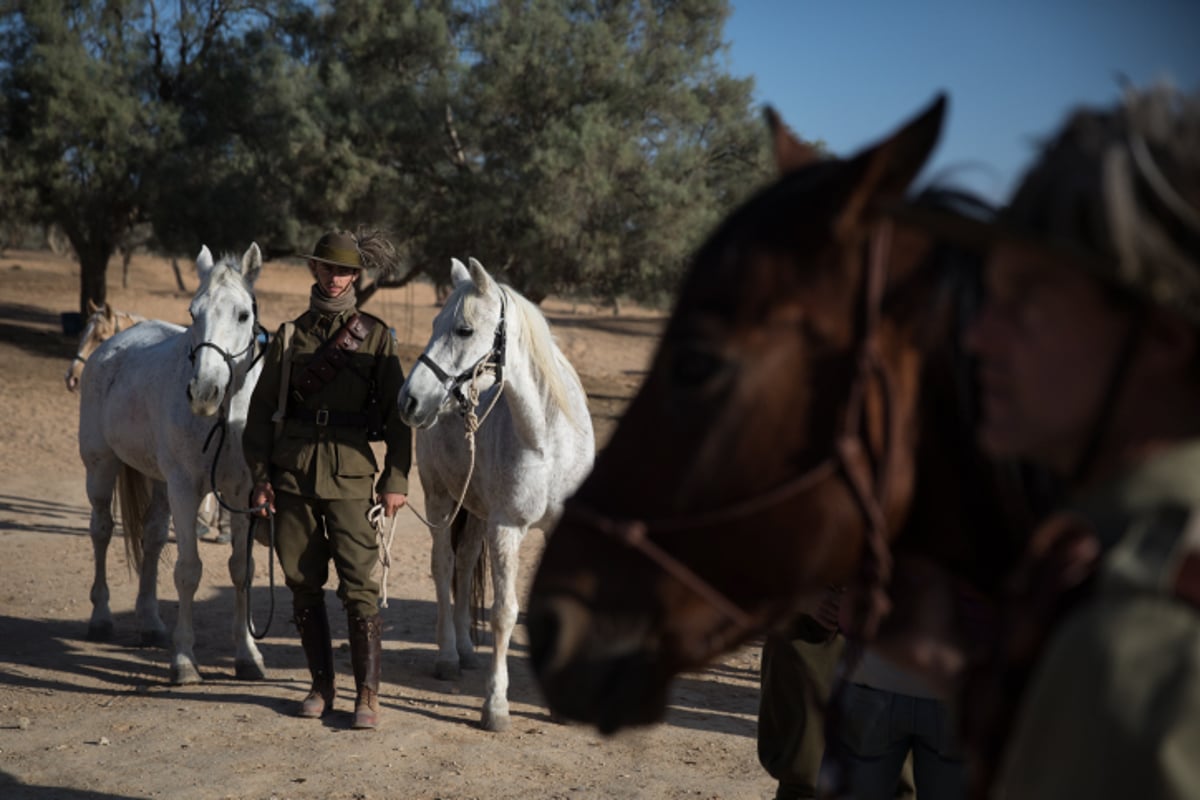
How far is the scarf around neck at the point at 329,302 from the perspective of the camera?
219 inches

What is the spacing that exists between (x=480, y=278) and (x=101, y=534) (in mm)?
3775

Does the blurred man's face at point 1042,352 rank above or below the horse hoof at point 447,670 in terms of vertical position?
above

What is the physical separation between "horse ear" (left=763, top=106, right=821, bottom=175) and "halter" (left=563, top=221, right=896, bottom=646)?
36 centimetres

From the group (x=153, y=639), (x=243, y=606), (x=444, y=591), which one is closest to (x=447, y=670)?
(x=444, y=591)

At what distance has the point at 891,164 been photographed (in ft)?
4.22

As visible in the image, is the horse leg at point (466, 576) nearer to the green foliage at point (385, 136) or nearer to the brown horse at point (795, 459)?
the brown horse at point (795, 459)

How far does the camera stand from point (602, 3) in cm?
2286

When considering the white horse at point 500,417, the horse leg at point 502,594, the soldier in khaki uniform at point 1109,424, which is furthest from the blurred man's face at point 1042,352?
the horse leg at point 502,594

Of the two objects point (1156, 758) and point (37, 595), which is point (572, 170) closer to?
point (37, 595)

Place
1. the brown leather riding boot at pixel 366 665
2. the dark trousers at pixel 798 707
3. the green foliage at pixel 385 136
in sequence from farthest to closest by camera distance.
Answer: the green foliage at pixel 385 136
the brown leather riding boot at pixel 366 665
the dark trousers at pixel 798 707

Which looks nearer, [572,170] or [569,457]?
[569,457]

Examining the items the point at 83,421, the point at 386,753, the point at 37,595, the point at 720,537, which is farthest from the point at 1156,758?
the point at 37,595

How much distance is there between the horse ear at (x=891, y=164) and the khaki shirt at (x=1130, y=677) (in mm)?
465

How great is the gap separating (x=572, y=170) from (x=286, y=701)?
13913 millimetres
